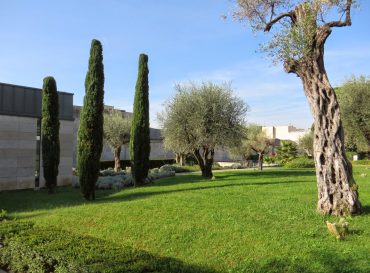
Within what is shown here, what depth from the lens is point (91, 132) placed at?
45.7 ft

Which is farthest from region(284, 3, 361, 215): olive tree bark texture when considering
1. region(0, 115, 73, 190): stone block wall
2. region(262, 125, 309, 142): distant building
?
region(262, 125, 309, 142): distant building

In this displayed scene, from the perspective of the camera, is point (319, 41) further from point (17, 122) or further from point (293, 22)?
point (17, 122)

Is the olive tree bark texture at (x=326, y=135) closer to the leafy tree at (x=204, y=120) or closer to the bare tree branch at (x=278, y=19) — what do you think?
the bare tree branch at (x=278, y=19)

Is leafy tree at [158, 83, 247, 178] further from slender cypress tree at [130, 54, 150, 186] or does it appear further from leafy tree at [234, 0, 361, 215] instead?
leafy tree at [234, 0, 361, 215]

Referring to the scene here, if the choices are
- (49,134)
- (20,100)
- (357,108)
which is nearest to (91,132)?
(49,134)

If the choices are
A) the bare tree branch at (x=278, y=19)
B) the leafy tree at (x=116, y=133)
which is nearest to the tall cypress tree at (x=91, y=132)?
the bare tree branch at (x=278, y=19)

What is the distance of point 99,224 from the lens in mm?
9391

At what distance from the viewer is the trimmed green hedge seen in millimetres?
5547

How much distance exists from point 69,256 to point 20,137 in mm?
15003

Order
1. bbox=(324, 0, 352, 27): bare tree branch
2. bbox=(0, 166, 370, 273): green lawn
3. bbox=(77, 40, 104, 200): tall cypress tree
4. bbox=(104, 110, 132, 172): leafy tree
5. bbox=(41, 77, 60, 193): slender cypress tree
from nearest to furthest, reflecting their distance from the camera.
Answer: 1. bbox=(0, 166, 370, 273): green lawn
2. bbox=(324, 0, 352, 27): bare tree branch
3. bbox=(77, 40, 104, 200): tall cypress tree
4. bbox=(41, 77, 60, 193): slender cypress tree
5. bbox=(104, 110, 132, 172): leafy tree

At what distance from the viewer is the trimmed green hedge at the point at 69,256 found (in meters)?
5.55

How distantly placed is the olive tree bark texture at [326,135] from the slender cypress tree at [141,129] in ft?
35.5

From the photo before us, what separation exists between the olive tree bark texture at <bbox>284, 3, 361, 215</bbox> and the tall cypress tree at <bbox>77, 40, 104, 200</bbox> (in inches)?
283

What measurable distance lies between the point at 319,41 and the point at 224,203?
16.3ft
